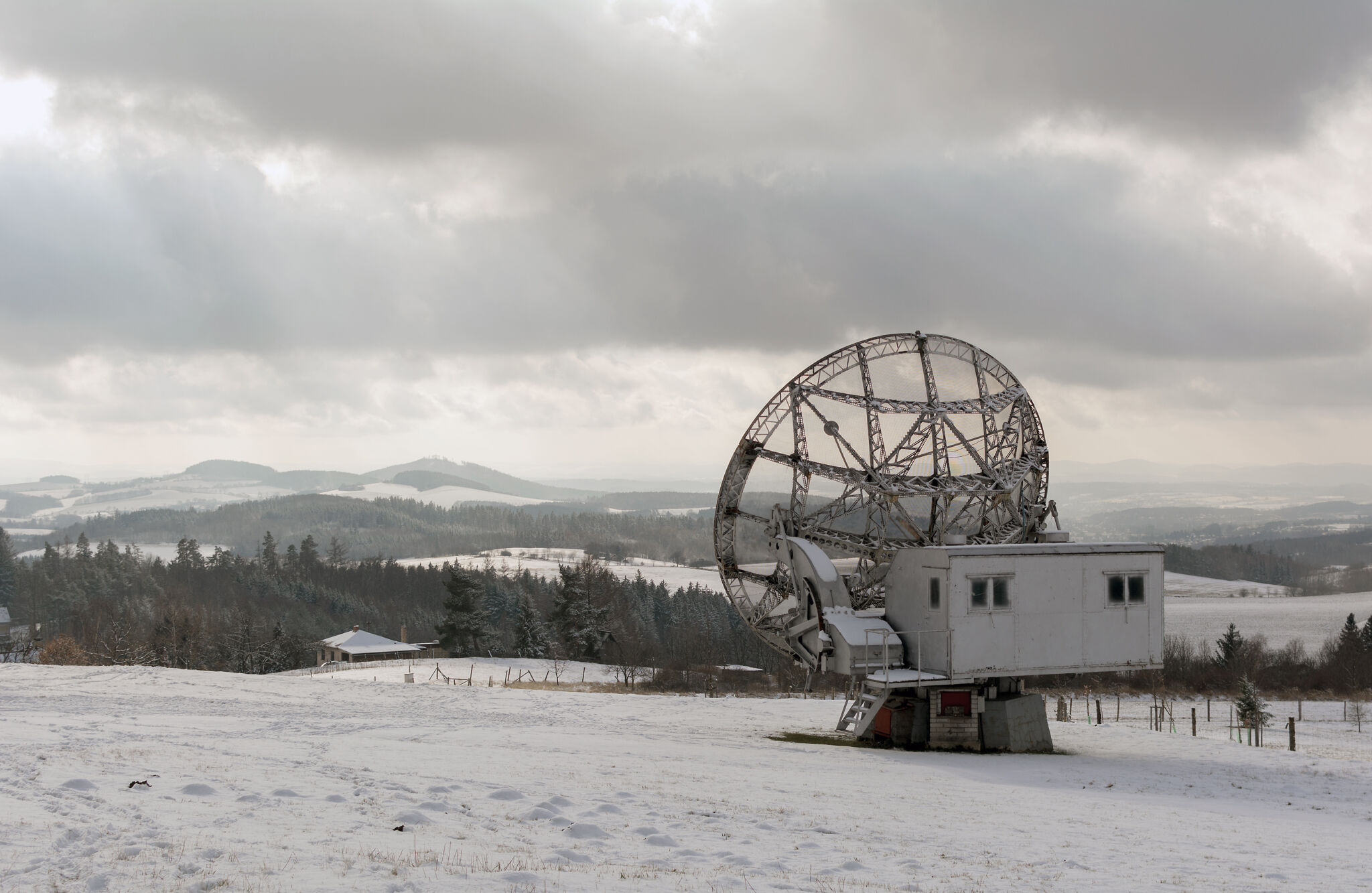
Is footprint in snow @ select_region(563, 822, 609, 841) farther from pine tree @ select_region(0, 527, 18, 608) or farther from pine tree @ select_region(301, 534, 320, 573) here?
pine tree @ select_region(301, 534, 320, 573)

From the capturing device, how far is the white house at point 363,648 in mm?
67500

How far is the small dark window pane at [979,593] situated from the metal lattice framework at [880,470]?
2316mm

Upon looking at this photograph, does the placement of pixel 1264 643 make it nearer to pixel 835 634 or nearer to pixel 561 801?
pixel 835 634

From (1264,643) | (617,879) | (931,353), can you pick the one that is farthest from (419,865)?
(1264,643)

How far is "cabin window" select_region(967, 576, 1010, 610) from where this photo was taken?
22.7 meters

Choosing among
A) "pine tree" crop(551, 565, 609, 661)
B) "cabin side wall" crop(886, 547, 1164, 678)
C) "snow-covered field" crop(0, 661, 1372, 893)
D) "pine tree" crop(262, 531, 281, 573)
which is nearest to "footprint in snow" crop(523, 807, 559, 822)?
"snow-covered field" crop(0, 661, 1372, 893)

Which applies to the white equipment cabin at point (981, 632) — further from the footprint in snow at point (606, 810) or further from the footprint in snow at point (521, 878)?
the footprint in snow at point (521, 878)

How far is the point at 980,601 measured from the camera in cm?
2277

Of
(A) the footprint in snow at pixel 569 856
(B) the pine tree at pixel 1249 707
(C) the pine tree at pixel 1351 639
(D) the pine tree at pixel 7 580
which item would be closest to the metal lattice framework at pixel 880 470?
(B) the pine tree at pixel 1249 707

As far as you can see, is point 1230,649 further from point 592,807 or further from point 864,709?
point 592,807

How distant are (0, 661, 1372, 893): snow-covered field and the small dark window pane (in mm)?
3473

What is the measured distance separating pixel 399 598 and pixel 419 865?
442 ft

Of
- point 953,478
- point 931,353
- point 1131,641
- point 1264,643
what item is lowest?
point 1264,643

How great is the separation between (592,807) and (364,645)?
6044cm
